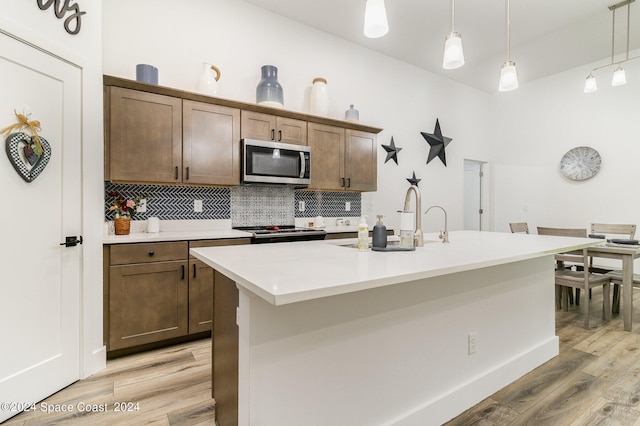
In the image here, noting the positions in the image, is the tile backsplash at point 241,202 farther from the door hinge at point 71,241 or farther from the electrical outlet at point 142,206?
the door hinge at point 71,241

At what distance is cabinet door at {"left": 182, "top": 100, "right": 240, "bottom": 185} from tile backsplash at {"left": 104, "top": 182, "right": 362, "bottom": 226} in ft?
1.14

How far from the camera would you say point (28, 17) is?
1835 mm

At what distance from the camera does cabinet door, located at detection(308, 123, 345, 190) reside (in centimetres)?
359

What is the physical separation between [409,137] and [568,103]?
281 cm

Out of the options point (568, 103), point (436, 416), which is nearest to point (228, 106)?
point (436, 416)

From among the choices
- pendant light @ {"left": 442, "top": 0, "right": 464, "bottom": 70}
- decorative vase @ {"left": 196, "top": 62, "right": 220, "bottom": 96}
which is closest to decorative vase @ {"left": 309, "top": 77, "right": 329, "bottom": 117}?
decorative vase @ {"left": 196, "top": 62, "right": 220, "bottom": 96}

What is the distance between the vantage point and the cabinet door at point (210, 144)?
2844 millimetres

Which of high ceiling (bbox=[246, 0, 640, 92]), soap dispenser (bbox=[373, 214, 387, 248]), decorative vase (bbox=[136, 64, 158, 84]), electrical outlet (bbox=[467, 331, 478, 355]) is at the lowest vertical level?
electrical outlet (bbox=[467, 331, 478, 355])

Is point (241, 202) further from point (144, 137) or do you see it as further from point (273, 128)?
point (144, 137)

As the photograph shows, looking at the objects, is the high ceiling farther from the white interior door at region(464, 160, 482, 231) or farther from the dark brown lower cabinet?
the dark brown lower cabinet

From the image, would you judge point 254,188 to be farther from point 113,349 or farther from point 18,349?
point 18,349

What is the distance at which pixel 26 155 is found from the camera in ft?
5.94

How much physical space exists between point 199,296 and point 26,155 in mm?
1482

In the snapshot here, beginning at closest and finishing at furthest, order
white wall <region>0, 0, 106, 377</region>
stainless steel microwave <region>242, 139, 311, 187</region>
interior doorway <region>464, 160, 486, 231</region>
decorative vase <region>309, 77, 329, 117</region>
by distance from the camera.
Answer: white wall <region>0, 0, 106, 377</region> → stainless steel microwave <region>242, 139, 311, 187</region> → decorative vase <region>309, 77, 329, 117</region> → interior doorway <region>464, 160, 486, 231</region>
